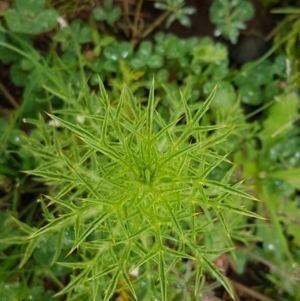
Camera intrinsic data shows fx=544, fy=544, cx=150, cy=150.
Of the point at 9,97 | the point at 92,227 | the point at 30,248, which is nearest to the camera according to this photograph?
the point at 92,227

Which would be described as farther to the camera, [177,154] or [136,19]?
[136,19]

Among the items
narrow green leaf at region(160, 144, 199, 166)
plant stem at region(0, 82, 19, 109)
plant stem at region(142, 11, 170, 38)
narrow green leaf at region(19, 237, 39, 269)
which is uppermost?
narrow green leaf at region(160, 144, 199, 166)

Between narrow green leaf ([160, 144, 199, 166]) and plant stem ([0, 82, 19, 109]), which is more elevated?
narrow green leaf ([160, 144, 199, 166])

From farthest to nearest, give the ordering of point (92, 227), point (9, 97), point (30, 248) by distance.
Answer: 1. point (9, 97)
2. point (30, 248)
3. point (92, 227)

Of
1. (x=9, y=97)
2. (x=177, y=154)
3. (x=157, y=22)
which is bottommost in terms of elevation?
(x=9, y=97)

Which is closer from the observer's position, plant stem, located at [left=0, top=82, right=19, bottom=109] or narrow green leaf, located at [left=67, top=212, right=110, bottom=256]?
narrow green leaf, located at [left=67, top=212, right=110, bottom=256]

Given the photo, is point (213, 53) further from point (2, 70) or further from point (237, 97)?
point (2, 70)

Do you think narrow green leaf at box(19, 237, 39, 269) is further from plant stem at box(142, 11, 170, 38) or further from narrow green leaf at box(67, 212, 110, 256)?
plant stem at box(142, 11, 170, 38)

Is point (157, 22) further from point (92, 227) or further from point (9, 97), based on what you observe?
point (92, 227)

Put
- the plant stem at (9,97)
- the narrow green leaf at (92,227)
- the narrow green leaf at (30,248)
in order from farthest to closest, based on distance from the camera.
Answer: the plant stem at (9,97) < the narrow green leaf at (30,248) < the narrow green leaf at (92,227)

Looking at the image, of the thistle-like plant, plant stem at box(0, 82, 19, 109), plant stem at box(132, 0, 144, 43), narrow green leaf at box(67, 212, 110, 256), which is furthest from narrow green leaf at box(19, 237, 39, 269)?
plant stem at box(132, 0, 144, 43)

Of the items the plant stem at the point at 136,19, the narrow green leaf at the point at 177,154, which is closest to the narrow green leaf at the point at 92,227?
the narrow green leaf at the point at 177,154

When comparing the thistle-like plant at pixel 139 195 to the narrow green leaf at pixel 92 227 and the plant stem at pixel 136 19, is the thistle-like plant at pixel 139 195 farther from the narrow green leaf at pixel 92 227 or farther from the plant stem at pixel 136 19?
the plant stem at pixel 136 19

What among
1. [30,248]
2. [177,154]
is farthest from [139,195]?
[30,248]
